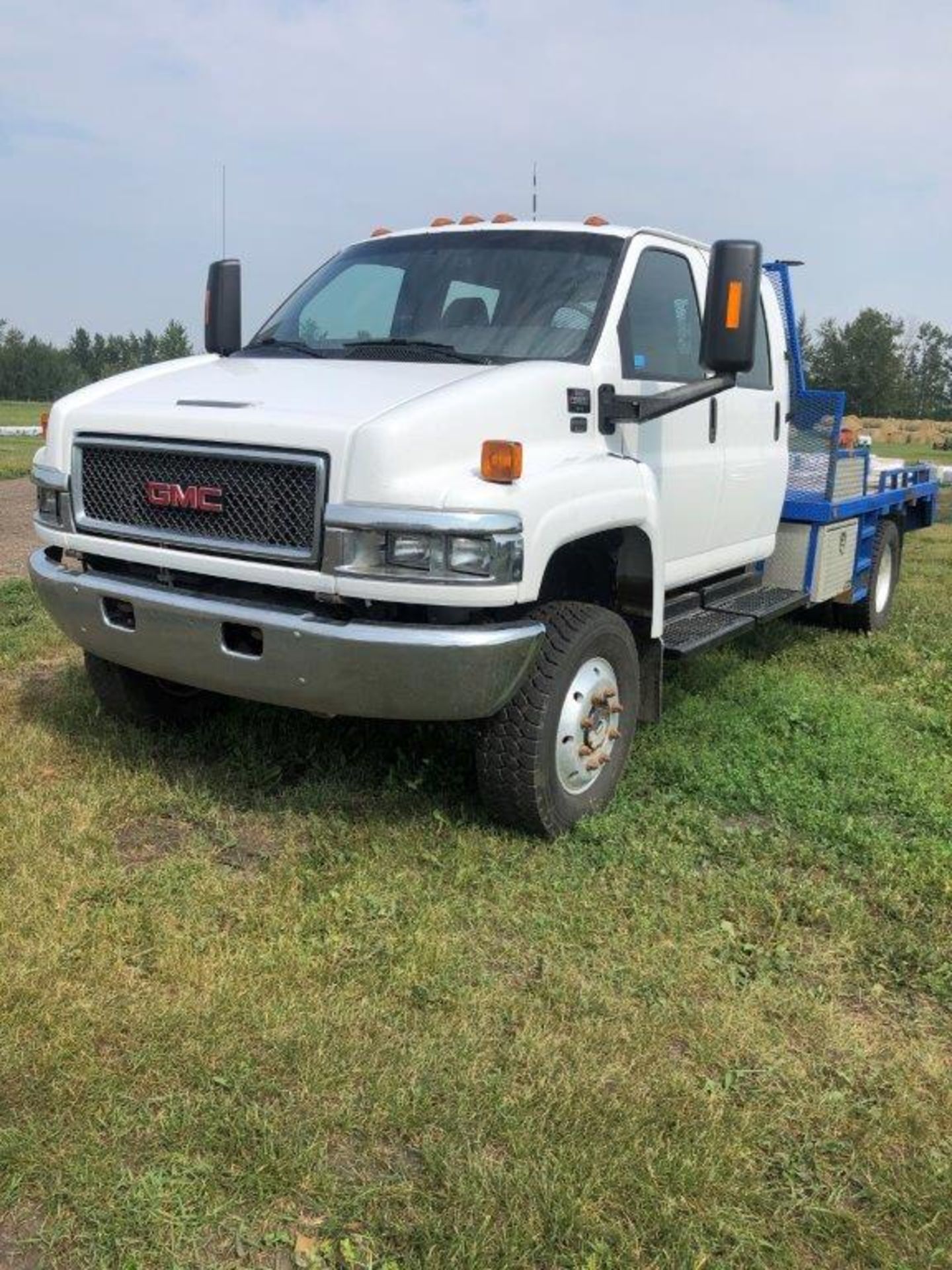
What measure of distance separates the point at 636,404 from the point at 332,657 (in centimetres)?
157

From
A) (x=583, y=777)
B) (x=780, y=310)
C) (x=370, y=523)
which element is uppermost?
(x=780, y=310)

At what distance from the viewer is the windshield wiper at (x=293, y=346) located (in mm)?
4559

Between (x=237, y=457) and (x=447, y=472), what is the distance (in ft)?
2.31

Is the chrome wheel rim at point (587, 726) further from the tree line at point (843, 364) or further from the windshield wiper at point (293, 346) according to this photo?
the tree line at point (843, 364)

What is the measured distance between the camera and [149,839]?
3980 millimetres

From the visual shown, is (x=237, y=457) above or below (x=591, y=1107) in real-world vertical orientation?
above

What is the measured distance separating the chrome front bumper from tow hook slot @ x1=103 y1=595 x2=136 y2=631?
0.06m

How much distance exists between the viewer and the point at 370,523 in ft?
11.1

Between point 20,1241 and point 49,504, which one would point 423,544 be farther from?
point 20,1241

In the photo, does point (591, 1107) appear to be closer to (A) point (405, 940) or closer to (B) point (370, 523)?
(A) point (405, 940)

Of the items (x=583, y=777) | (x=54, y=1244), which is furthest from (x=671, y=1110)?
(x=583, y=777)

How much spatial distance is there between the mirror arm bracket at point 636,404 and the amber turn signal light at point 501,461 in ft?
2.65

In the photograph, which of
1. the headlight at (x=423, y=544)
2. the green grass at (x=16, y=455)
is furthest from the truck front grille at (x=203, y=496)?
the green grass at (x=16, y=455)

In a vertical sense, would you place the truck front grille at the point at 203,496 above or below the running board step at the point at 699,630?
above
